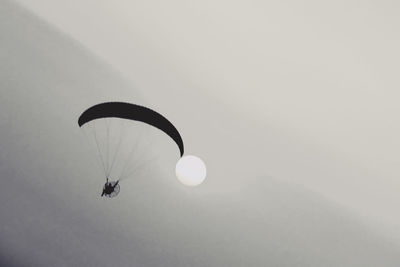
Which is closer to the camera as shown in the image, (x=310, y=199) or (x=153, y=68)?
(x=153, y=68)

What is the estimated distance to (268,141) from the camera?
26.1ft

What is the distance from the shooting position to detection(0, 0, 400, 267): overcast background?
680 centimetres

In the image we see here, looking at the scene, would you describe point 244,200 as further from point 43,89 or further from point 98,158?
point 43,89

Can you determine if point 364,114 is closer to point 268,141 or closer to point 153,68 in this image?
point 268,141

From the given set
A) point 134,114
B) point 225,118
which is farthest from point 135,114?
point 225,118

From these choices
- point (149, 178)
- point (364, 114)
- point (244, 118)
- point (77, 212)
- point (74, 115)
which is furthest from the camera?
point (77, 212)

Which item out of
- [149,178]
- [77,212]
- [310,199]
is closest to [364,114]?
[310,199]

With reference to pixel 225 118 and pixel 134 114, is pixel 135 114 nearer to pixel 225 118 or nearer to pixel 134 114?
pixel 134 114

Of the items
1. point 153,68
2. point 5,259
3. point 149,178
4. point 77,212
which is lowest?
point 5,259

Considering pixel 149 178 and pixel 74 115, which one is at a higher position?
pixel 74 115

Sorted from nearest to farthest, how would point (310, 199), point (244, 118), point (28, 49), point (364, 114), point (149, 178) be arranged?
point (364, 114) < point (244, 118) < point (28, 49) < point (310, 199) < point (149, 178)

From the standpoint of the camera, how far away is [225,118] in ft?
25.8

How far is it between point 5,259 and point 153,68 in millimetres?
18576

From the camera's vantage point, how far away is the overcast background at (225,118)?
6801mm
